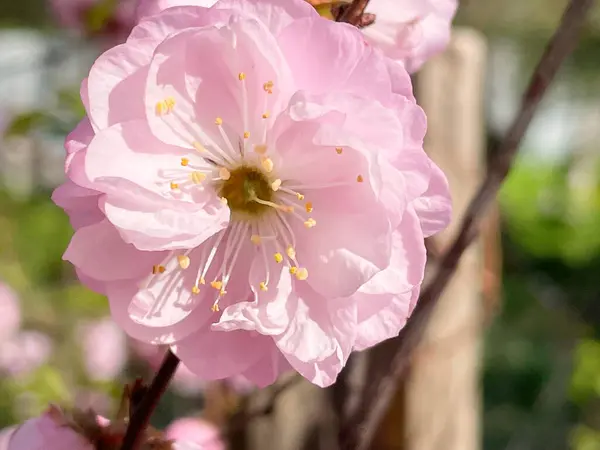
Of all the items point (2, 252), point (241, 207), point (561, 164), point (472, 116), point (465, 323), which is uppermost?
point (241, 207)

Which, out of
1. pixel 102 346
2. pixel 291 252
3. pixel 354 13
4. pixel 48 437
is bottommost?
pixel 102 346


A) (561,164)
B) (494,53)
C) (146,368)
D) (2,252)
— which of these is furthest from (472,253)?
(561,164)

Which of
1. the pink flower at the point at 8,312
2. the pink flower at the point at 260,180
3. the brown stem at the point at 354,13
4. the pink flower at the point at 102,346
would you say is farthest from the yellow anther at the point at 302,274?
the pink flower at the point at 8,312

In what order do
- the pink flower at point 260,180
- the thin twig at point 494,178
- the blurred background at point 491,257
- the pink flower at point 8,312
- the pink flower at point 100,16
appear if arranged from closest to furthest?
the pink flower at point 260,180 → the thin twig at point 494,178 → the pink flower at point 100,16 → the blurred background at point 491,257 → the pink flower at point 8,312

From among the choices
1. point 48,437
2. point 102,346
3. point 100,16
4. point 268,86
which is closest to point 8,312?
point 102,346

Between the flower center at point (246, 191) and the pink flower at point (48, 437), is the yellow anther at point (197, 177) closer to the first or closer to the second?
the flower center at point (246, 191)

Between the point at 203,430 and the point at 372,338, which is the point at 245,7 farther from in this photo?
the point at 203,430

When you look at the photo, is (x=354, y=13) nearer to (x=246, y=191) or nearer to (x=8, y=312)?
(x=246, y=191)
